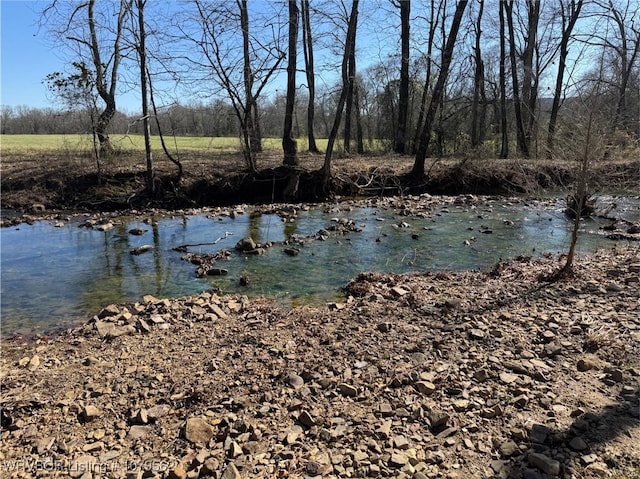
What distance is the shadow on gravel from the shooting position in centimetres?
300

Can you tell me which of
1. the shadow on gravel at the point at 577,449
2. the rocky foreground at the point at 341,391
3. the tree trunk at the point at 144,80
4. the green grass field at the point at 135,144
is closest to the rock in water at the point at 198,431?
the rocky foreground at the point at 341,391

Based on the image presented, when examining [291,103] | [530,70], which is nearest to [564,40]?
[530,70]

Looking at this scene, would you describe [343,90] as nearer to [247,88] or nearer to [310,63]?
[247,88]

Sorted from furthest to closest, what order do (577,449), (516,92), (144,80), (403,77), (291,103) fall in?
1. (403,77)
2. (516,92)
3. (291,103)
4. (144,80)
5. (577,449)

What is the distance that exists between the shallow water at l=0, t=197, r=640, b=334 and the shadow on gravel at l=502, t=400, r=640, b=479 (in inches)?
166

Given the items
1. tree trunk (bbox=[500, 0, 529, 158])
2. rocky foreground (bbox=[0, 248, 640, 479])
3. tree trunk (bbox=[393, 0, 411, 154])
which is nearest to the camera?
rocky foreground (bbox=[0, 248, 640, 479])

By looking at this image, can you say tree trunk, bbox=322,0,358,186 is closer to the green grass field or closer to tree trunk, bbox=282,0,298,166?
tree trunk, bbox=282,0,298,166

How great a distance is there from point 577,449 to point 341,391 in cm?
184

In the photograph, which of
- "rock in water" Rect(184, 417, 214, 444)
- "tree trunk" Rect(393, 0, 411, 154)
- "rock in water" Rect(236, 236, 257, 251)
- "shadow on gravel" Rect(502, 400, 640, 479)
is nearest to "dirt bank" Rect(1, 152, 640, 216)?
"tree trunk" Rect(393, 0, 411, 154)

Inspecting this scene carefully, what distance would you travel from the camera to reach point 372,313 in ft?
19.5

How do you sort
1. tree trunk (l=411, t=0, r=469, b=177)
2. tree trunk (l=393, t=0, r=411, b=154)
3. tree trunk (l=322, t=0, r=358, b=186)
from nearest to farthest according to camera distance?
tree trunk (l=322, t=0, r=358, b=186)
tree trunk (l=411, t=0, r=469, b=177)
tree trunk (l=393, t=0, r=411, b=154)

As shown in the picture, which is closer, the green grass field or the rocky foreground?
the rocky foreground

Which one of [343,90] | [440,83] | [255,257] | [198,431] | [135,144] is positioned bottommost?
[255,257]

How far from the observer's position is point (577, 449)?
3184 millimetres
